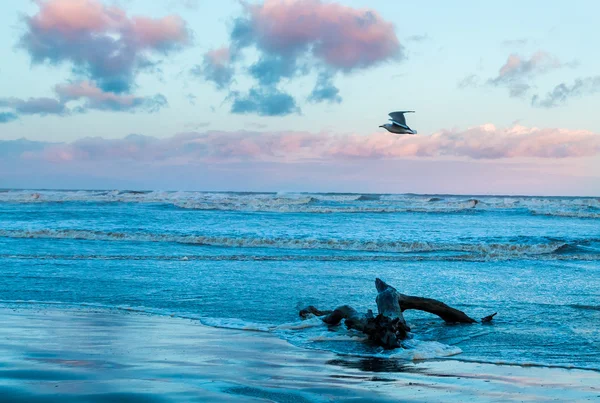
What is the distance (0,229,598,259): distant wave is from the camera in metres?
19.5

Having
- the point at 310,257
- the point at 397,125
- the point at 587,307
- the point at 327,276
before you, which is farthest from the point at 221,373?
the point at 310,257

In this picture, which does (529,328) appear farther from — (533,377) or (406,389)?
(406,389)

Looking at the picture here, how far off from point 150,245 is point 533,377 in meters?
15.3

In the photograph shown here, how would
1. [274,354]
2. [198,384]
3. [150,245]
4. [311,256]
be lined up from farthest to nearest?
1. [150,245]
2. [311,256]
3. [274,354]
4. [198,384]

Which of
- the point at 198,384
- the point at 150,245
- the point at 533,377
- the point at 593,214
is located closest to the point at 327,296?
the point at 533,377

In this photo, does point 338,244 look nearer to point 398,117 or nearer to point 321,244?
point 321,244

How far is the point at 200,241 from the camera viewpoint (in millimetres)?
21047

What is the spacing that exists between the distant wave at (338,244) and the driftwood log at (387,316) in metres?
10.0

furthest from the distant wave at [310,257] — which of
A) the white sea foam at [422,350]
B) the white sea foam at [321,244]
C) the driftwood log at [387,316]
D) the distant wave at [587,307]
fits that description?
the white sea foam at [422,350]

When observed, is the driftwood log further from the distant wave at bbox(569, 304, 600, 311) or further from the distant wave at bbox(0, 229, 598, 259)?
the distant wave at bbox(0, 229, 598, 259)

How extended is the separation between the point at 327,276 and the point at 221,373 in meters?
8.05

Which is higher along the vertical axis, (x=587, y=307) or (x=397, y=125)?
(x=397, y=125)

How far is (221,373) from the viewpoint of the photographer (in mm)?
5496

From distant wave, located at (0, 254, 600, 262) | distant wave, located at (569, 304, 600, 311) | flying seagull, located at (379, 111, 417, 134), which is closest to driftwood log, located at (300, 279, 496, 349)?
distant wave, located at (569, 304, 600, 311)
